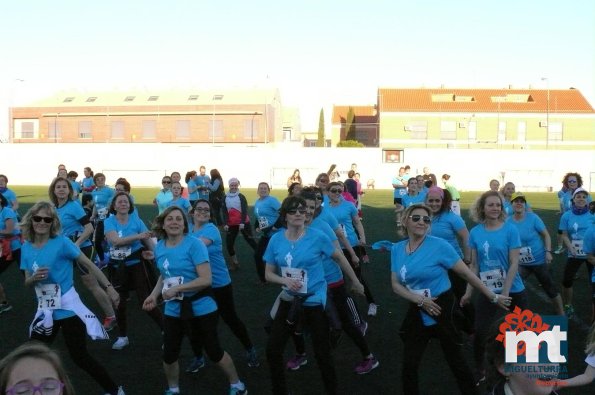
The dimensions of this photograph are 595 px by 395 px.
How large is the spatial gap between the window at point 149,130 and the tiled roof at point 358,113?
65.2 ft

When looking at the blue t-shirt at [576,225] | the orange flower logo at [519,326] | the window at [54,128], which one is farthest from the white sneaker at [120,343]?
the window at [54,128]

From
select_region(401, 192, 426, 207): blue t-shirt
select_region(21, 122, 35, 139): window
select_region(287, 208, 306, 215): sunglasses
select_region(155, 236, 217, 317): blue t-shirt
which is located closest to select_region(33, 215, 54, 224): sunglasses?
select_region(155, 236, 217, 317): blue t-shirt

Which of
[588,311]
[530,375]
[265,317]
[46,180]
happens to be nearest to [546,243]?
[588,311]

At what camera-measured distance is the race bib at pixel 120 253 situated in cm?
740

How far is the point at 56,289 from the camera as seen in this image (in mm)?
5223

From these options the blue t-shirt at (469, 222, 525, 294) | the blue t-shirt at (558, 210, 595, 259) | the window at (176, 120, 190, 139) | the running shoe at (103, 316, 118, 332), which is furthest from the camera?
the window at (176, 120, 190, 139)

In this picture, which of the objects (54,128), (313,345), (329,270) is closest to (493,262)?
(329,270)

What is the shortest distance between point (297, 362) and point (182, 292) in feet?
6.29

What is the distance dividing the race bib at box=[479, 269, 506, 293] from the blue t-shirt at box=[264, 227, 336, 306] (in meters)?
1.55

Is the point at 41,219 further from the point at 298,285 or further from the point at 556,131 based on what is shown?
the point at 556,131

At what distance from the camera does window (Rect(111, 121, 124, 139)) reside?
59094 mm

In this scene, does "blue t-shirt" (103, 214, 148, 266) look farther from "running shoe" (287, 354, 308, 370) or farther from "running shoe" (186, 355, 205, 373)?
"running shoe" (287, 354, 308, 370)

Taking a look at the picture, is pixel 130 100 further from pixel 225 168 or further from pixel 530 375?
pixel 530 375

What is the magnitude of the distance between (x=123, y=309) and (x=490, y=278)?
13.4 ft
